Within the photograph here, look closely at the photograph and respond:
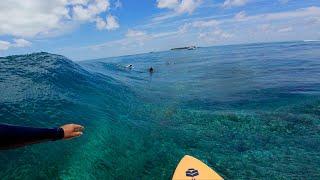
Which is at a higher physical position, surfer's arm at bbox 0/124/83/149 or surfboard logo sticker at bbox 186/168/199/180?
surfer's arm at bbox 0/124/83/149

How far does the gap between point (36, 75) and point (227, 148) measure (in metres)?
17.2

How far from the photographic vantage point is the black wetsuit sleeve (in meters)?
3.74

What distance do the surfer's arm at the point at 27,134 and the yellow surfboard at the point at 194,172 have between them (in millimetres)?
4969

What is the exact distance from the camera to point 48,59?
34.4 metres

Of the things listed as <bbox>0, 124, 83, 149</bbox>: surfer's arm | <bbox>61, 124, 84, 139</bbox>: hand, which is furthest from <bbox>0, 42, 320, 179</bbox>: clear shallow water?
<bbox>0, 124, 83, 149</bbox>: surfer's arm

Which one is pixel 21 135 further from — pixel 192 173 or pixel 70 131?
pixel 192 173

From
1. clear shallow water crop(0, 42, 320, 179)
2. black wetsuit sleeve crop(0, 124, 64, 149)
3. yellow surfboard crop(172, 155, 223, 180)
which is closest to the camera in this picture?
black wetsuit sleeve crop(0, 124, 64, 149)

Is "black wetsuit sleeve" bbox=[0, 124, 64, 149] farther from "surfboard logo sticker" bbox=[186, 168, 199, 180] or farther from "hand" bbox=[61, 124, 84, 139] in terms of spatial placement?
"surfboard logo sticker" bbox=[186, 168, 199, 180]

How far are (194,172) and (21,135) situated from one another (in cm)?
607

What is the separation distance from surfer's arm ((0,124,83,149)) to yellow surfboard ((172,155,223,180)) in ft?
16.3

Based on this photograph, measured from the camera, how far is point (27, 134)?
159 inches

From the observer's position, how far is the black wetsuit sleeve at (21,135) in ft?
12.3

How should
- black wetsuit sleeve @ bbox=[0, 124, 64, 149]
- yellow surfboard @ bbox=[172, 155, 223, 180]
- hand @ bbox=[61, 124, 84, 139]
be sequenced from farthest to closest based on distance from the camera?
yellow surfboard @ bbox=[172, 155, 223, 180], hand @ bbox=[61, 124, 84, 139], black wetsuit sleeve @ bbox=[0, 124, 64, 149]

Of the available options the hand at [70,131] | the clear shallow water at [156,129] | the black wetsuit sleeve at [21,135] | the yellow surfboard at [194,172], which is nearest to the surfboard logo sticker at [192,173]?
the yellow surfboard at [194,172]
